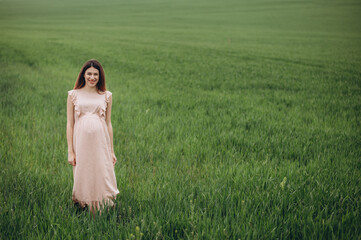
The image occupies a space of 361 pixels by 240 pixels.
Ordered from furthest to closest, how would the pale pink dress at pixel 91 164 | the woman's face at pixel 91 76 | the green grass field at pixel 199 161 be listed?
the woman's face at pixel 91 76
the pale pink dress at pixel 91 164
the green grass field at pixel 199 161

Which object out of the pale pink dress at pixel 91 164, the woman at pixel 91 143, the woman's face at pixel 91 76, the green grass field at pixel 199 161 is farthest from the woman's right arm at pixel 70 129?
the green grass field at pixel 199 161

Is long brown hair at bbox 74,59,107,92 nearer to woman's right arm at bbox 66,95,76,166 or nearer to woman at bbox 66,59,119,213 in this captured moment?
woman at bbox 66,59,119,213

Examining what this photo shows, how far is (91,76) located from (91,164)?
813mm

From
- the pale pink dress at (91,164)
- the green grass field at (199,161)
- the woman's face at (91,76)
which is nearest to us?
the green grass field at (199,161)

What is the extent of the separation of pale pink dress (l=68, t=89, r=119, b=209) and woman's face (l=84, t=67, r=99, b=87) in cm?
19

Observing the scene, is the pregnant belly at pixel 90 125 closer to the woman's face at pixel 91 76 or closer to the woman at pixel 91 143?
the woman at pixel 91 143

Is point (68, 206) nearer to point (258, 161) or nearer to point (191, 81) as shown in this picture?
point (258, 161)

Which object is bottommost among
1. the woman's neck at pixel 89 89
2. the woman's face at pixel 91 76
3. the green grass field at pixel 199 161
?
the green grass field at pixel 199 161

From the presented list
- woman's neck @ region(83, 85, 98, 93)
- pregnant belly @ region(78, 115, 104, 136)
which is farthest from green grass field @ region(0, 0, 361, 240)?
woman's neck @ region(83, 85, 98, 93)

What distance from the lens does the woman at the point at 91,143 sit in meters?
2.26

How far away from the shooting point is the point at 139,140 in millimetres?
4254

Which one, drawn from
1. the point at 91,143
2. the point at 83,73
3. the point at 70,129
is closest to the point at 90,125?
the point at 91,143

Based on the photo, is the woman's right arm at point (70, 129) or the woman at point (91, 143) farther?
the woman's right arm at point (70, 129)

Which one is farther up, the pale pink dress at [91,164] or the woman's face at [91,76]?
the woman's face at [91,76]
